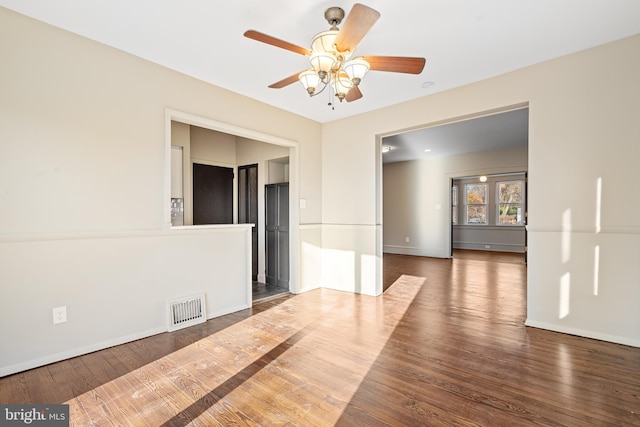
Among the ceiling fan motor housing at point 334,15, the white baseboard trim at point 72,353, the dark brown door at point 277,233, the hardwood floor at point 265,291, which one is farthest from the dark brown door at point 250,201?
the ceiling fan motor housing at point 334,15

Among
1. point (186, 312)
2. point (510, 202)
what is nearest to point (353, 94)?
point (186, 312)

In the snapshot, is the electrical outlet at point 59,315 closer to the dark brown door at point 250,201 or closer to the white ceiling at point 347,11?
the white ceiling at point 347,11

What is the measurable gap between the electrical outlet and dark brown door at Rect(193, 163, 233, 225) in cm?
244

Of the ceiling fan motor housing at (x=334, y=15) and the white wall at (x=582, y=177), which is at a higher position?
the ceiling fan motor housing at (x=334, y=15)

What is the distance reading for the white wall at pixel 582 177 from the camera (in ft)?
8.64

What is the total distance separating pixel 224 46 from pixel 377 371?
3.06m

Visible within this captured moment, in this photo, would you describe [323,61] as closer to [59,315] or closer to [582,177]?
[582,177]

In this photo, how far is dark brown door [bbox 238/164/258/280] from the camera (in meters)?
5.29

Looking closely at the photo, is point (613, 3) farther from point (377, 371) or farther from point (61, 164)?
point (61, 164)

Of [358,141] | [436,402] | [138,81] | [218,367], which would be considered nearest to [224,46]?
[138,81]

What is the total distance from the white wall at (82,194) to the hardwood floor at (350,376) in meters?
0.36

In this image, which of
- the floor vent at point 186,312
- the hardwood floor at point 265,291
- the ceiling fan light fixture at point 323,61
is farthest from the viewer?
the hardwood floor at point 265,291

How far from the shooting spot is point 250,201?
5.36 metres

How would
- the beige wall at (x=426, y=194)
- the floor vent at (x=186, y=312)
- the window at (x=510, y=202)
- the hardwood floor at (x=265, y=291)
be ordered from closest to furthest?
1. the floor vent at (x=186, y=312)
2. the hardwood floor at (x=265, y=291)
3. the beige wall at (x=426, y=194)
4. the window at (x=510, y=202)
